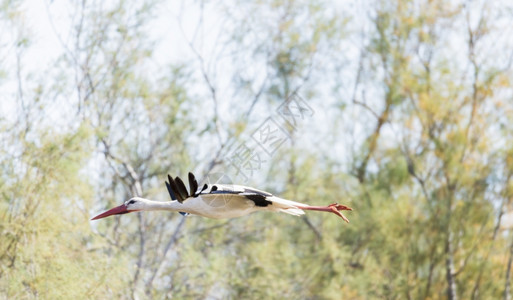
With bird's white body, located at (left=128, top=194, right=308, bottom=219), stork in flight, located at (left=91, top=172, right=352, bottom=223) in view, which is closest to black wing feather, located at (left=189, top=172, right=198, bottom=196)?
stork in flight, located at (left=91, top=172, right=352, bottom=223)

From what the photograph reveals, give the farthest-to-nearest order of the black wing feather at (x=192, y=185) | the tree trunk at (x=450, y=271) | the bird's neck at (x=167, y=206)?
the tree trunk at (x=450, y=271) → the bird's neck at (x=167, y=206) → the black wing feather at (x=192, y=185)

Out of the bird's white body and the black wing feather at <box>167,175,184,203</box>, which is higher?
the bird's white body

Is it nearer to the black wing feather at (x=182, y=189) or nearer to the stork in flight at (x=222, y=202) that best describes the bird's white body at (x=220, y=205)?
the stork in flight at (x=222, y=202)

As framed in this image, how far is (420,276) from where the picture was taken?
19.6 meters

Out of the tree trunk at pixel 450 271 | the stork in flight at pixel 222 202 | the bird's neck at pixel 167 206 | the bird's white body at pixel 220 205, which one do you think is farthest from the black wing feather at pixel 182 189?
the tree trunk at pixel 450 271

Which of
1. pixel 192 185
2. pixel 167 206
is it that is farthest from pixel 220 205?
pixel 192 185

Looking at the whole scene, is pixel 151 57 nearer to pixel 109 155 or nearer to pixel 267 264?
pixel 109 155

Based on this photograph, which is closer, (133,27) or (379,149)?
(133,27)

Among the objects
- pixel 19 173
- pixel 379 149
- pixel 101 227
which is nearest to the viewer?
pixel 19 173

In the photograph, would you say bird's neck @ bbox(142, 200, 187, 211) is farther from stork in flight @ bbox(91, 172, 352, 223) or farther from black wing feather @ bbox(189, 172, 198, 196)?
black wing feather @ bbox(189, 172, 198, 196)

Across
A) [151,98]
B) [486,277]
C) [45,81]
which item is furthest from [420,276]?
[45,81]

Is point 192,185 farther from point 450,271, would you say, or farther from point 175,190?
point 450,271

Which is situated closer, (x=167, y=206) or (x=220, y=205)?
(x=220, y=205)

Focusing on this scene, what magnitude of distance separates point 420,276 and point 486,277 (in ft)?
4.87
